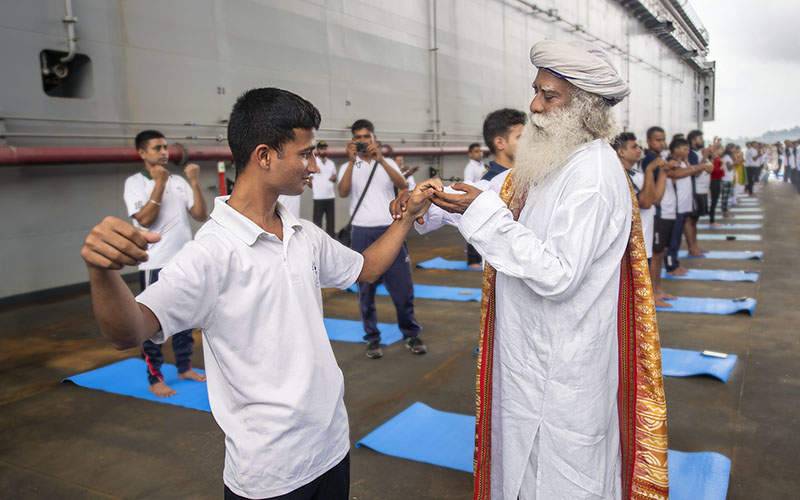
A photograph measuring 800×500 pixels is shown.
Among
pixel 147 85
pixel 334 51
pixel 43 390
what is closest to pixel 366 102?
pixel 334 51

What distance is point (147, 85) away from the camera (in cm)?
732

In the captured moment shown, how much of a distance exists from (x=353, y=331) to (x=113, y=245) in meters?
4.47

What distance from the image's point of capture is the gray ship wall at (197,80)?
6316 mm

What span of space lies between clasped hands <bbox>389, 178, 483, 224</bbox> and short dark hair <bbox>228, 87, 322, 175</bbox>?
1.53ft

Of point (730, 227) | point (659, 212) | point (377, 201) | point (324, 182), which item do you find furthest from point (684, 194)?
point (730, 227)

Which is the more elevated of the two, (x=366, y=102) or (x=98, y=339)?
(x=366, y=102)

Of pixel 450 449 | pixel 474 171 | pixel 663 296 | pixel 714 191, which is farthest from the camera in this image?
pixel 714 191

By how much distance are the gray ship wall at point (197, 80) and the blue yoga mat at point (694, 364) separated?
6308 millimetres

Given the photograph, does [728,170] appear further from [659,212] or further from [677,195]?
[659,212]

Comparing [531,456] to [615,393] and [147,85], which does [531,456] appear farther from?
[147,85]

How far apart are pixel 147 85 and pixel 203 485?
5.93 m

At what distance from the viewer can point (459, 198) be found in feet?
5.78

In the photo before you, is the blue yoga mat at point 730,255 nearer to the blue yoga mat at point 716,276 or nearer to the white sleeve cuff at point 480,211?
the blue yoga mat at point 716,276

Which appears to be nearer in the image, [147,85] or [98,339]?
[98,339]
